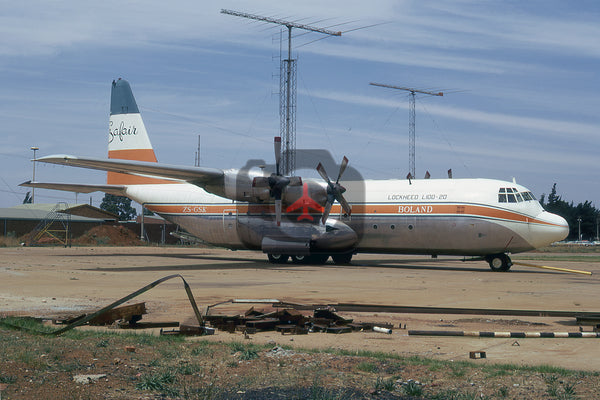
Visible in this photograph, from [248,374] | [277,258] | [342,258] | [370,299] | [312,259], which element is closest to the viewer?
[248,374]

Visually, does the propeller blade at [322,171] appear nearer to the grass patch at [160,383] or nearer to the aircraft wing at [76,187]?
the aircraft wing at [76,187]

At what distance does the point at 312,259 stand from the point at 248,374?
84.8 feet

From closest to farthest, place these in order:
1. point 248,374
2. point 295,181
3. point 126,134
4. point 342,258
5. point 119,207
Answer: point 248,374 → point 295,181 → point 342,258 → point 126,134 → point 119,207

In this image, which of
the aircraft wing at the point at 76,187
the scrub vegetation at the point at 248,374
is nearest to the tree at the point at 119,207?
the aircraft wing at the point at 76,187

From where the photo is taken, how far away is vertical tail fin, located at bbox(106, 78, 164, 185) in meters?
35.2

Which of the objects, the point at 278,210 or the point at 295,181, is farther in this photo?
the point at 295,181

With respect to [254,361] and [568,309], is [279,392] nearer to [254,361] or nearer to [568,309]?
[254,361]

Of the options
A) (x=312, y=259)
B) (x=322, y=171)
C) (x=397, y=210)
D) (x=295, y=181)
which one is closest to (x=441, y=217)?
(x=397, y=210)

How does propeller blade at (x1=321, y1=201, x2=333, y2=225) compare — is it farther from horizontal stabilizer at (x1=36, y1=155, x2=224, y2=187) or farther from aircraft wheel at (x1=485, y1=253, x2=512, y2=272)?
aircraft wheel at (x1=485, y1=253, x2=512, y2=272)

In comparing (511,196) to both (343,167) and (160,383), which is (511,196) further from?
(160,383)

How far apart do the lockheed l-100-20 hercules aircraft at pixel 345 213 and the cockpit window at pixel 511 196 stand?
4 centimetres

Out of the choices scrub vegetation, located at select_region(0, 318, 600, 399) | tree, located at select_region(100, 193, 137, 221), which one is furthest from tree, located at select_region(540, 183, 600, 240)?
scrub vegetation, located at select_region(0, 318, 600, 399)

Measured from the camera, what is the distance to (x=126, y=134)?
35625mm

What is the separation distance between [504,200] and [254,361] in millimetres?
21902
